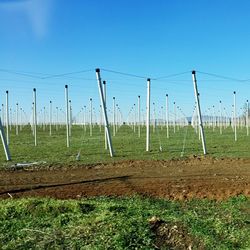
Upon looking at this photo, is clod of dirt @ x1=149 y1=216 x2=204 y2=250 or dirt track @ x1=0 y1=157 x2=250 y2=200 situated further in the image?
dirt track @ x1=0 y1=157 x2=250 y2=200

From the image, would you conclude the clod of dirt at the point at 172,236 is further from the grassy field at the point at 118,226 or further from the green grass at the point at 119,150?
the green grass at the point at 119,150

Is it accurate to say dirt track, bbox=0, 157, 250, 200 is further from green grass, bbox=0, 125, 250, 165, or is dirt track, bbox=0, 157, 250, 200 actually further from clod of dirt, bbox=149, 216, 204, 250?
clod of dirt, bbox=149, 216, 204, 250

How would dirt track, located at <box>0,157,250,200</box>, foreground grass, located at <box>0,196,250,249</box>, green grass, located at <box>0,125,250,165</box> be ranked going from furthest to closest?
1. green grass, located at <box>0,125,250,165</box>
2. dirt track, located at <box>0,157,250,200</box>
3. foreground grass, located at <box>0,196,250,249</box>

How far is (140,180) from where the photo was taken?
43.4 feet

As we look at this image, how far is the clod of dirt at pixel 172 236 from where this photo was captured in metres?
6.71

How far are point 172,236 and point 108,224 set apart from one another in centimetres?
99

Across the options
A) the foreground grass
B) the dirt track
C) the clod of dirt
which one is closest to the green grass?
the dirt track

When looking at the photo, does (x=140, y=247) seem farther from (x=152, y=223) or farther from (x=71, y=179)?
(x=71, y=179)

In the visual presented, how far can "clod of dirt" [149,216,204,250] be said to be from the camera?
6711mm

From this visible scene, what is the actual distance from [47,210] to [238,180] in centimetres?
638

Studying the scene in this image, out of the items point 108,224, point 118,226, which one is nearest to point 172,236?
point 118,226

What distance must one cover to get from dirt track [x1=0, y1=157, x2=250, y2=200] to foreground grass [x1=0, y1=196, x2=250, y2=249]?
146 centimetres

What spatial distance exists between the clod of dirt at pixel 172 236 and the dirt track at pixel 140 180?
359cm

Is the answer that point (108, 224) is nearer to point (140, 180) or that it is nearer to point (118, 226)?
point (118, 226)
